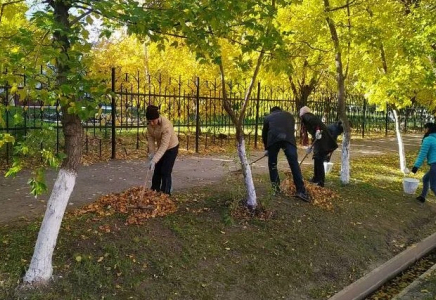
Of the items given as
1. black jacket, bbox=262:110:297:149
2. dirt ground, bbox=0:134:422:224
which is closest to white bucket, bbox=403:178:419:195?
dirt ground, bbox=0:134:422:224

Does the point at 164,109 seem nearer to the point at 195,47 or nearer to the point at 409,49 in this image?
the point at 409,49


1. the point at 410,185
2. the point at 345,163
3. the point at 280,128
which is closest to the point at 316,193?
the point at 280,128

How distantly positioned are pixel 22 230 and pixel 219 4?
312cm

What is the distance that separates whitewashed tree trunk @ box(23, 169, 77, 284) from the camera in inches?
151

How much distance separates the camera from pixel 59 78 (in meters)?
3.67

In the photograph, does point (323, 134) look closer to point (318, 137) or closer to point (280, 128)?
point (318, 137)

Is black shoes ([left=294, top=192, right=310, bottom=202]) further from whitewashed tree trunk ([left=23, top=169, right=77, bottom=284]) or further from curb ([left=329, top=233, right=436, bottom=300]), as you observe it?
whitewashed tree trunk ([left=23, top=169, right=77, bottom=284])

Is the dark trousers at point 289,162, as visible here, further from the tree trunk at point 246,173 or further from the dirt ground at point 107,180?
the tree trunk at point 246,173

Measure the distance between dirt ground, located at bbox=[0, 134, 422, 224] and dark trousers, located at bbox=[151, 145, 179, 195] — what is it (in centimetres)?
65

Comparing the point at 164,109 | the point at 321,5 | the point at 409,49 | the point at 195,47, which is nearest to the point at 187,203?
the point at 195,47

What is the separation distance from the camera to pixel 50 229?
3924 mm

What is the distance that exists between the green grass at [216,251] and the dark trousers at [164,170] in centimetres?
40

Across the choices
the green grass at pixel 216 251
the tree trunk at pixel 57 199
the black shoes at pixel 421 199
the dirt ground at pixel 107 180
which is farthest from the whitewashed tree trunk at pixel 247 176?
the black shoes at pixel 421 199

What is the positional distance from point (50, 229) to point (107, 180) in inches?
156
